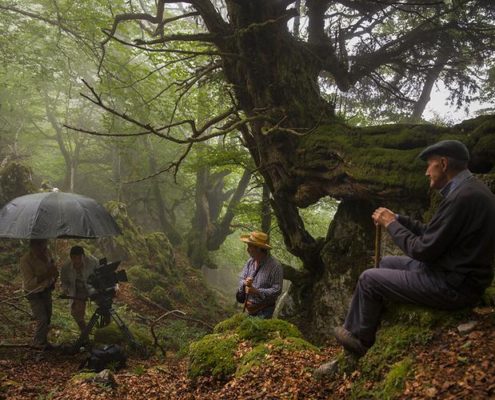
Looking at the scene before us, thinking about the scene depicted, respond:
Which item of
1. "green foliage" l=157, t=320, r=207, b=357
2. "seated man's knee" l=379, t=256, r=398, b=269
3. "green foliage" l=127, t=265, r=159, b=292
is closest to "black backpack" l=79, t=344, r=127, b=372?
"green foliage" l=157, t=320, r=207, b=357

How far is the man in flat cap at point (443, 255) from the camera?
3168mm

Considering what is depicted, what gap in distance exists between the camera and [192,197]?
909 inches

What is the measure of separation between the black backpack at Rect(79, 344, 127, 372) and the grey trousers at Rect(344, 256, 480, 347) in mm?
4869

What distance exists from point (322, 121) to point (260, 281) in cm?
439

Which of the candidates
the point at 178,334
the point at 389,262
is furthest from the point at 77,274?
the point at 389,262

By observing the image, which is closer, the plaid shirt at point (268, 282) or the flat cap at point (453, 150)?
the flat cap at point (453, 150)

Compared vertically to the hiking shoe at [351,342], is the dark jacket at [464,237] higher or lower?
higher

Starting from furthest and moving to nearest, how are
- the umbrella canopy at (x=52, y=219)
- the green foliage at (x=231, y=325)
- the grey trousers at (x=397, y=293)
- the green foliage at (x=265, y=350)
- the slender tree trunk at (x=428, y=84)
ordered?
the slender tree trunk at (x=428, y=84) → the umbrella canopy at (x=52, y=219) → the green foliage at (x=231, y=325) → the green foliage at (x=265, y=350) → the grey trousers at (x=397, y=293)

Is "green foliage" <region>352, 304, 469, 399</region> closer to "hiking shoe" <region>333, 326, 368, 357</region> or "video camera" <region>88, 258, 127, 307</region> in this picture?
"hiking shoe" <region>333, 326, 368, 357</region>

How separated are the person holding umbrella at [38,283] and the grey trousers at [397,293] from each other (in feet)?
20.1

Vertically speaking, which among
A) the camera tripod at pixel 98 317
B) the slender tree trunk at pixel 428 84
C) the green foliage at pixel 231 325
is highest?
the slender tree trunk at pixel 428 84

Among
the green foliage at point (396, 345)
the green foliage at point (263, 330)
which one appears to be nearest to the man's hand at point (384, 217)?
the green foliage at point (396, 345)

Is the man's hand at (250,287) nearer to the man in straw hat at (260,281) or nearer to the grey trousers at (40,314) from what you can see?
the man in straw hat at (260,281)

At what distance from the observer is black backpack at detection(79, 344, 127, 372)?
22.3 ft
